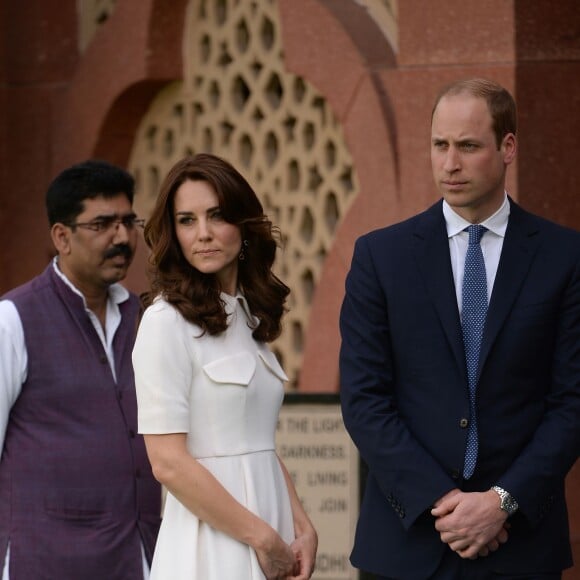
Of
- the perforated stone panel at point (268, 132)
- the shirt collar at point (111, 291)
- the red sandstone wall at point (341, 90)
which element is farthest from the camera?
the perforated stone panel at point (268, 132)

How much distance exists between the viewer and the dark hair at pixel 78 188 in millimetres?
5117

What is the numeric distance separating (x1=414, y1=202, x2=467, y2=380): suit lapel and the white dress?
18.9 inches

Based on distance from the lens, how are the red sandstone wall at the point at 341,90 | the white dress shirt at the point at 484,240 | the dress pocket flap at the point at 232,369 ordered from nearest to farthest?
the dress pocket flap at the point at 232,369 < the white dress shirt at the point at 484,240 < the red sandstone wall at the point at 341,90

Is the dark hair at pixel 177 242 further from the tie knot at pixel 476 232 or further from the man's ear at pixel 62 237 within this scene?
the man's ear at pixel 62 237

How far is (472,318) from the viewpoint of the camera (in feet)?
14.0

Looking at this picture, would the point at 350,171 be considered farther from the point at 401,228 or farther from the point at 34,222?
the point at 401,228

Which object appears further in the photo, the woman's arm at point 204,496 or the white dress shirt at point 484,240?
the white dress shirt at point 484,240

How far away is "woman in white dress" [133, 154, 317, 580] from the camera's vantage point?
13.6 ft

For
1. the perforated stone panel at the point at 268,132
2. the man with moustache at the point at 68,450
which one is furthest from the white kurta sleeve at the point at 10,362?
the perforated stone panel at the point at 268,132

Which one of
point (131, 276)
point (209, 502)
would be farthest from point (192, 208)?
point (131, 276)

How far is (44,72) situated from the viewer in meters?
8.70

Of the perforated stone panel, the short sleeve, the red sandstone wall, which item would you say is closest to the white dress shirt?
the short sleeve

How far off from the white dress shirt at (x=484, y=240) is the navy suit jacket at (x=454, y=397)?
30 mm

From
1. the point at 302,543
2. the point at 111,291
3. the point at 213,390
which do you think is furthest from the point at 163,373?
the point at 111,291
